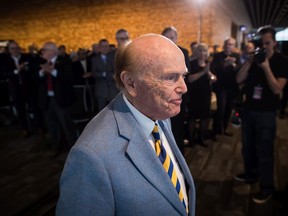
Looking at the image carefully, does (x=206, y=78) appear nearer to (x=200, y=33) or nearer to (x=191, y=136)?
(x=191, y=136)

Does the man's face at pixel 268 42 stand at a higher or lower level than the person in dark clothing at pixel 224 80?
higher

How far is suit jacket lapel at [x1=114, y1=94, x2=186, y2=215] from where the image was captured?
787mm

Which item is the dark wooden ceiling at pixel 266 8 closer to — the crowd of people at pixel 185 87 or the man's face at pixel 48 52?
the crowd of people at pixel 185 87

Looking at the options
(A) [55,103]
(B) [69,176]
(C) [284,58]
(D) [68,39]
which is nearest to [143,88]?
(B) [69,176]

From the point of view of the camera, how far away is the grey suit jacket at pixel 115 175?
70cm

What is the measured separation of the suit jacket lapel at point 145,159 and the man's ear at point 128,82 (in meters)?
0.11

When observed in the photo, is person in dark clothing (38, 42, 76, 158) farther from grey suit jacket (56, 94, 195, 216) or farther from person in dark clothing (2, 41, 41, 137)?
grey suit jacket (56, 94, 195, 216)

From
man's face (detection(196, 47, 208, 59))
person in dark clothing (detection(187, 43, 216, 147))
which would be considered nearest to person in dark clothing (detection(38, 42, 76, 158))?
person in dark clothing (detection(187, 43, 216, 147))

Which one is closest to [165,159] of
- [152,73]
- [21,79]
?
[152,73]

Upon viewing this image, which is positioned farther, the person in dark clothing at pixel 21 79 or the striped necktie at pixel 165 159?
the person in dark clothing at pixel 21 79

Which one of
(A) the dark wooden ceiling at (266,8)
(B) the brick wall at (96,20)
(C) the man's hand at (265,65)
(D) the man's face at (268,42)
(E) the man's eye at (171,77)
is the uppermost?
(A) the dark wooden ceiling at (266,8)

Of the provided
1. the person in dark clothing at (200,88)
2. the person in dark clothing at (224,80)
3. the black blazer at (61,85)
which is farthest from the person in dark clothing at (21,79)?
the person in dark clothing at (224,80)

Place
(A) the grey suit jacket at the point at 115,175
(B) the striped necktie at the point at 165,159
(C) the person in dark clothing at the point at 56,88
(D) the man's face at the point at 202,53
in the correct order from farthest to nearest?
(D) the man's face at the point at 202,53 < (C) the person in dark clothing at the point at 56,88 < (B) the striped necktie at the point at 165,159 < (A) the grey suit jacket at the point at 115,175

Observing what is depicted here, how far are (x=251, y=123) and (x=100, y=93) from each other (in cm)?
231
